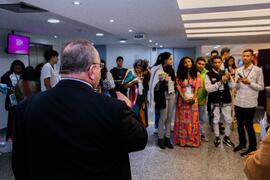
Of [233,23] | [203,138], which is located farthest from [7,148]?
[233,23]

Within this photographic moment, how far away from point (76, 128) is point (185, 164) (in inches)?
101

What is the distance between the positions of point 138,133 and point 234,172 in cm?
240

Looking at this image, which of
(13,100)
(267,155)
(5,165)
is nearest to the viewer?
(267,155)

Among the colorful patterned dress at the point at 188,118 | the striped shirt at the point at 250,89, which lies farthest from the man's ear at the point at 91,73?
the colorful patterned dress at the point at 188,118

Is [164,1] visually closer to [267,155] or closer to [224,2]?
[224,2]

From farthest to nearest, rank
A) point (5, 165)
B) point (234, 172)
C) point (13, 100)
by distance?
1. point (13, 100)
2. point (5, 165)
3. point (234, 172)

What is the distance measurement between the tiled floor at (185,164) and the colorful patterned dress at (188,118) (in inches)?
6.2

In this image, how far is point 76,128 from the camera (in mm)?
1045

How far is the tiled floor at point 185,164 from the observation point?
117 inches

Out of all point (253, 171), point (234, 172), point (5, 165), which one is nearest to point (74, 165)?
point (253, 171)

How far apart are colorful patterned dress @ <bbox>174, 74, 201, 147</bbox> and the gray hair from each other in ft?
9.73

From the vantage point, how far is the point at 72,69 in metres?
1.12

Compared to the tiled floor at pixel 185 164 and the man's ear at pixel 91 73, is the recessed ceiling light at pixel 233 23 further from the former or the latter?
the man's ear at pixel 91 73

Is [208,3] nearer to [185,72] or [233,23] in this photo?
[185,72]
